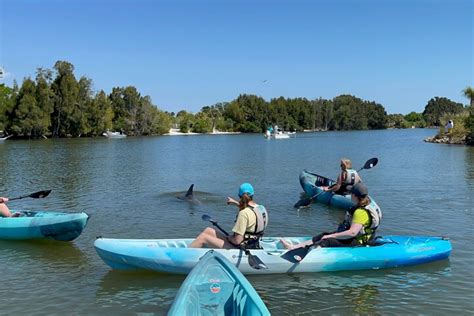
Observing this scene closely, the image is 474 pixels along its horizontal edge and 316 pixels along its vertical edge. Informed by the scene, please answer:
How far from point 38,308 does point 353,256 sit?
196 inches

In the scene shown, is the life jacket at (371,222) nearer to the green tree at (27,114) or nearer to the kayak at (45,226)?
the kayak at (45,226)

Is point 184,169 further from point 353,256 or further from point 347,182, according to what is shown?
point 353,256

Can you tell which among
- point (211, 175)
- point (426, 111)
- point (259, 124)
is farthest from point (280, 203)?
point (426, 111)

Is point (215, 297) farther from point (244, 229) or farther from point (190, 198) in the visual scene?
point (190, 198)

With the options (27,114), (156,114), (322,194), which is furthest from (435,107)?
(322,194)

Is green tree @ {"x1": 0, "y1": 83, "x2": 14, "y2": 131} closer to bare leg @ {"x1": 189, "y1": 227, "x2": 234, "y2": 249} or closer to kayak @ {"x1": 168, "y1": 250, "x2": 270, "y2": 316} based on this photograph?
bare leg @ {"x1": 189, "y1": 227, "x2": 234, "y2": 249}

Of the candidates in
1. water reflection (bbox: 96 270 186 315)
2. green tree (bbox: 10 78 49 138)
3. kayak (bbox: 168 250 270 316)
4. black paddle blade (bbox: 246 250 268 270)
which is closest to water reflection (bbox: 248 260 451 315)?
black paddle blade (bbox: 246 250 268 270)

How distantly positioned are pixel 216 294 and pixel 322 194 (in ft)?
29.3

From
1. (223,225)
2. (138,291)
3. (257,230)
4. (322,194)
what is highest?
(257,230)

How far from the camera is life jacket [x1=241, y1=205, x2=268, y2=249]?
7.62 m

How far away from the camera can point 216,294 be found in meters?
5.90

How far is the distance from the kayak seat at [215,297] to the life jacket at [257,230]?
5.92 feet

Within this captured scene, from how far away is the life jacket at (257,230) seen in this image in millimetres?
7617

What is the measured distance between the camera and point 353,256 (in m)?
8.01
